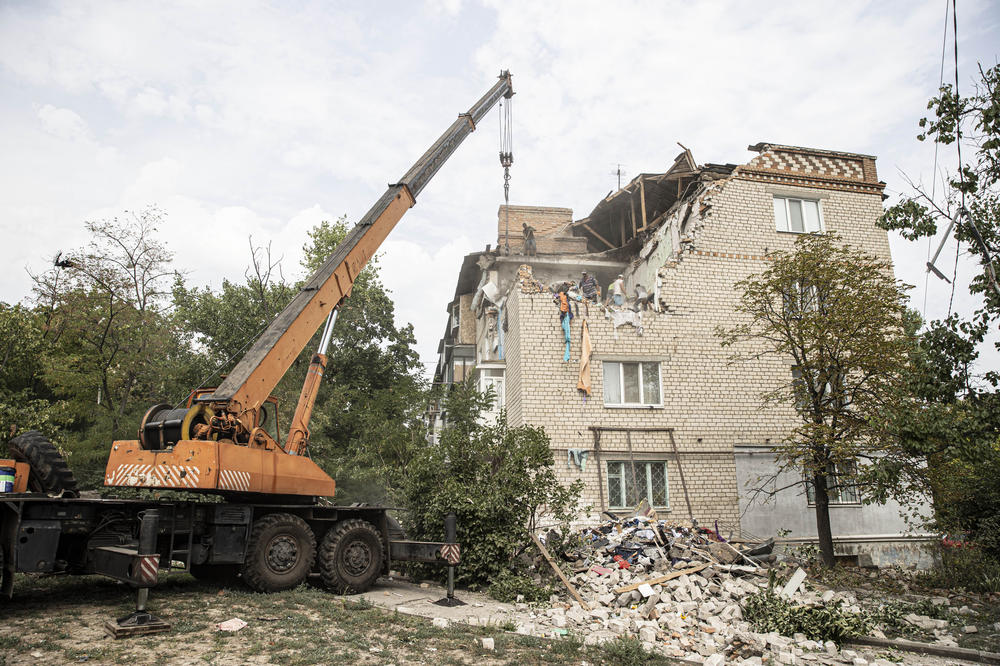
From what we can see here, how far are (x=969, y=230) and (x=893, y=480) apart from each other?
404 centimetres

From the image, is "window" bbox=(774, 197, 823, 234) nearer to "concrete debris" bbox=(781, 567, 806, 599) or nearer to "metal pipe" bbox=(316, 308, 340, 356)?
"concrete debris" bbox=(781, 567, 806, 599)

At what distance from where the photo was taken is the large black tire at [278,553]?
28.4 feet

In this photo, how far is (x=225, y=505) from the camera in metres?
8.62

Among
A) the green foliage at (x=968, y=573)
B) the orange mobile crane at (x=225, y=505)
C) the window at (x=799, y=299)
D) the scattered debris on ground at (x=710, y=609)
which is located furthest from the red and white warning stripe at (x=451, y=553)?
the green foliage at (x=968, y=573)

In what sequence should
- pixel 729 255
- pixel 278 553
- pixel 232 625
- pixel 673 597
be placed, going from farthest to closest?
pixel 729 255 → pixel 673 597 → pixel 278 553 → pixel 232 625

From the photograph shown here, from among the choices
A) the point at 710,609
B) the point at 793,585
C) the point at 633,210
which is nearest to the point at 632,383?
the point at 793,585

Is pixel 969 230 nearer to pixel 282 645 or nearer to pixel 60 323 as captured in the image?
pixel 282 645

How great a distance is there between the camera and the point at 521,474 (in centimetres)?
1145

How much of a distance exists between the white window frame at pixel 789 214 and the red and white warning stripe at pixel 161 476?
16.9 metres

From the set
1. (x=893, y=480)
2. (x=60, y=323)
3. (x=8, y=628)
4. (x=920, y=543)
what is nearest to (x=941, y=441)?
(x=893, y=480)

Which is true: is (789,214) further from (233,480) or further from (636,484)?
(233,480)

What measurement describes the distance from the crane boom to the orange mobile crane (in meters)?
0.02

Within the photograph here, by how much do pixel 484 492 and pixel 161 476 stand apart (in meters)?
5.39

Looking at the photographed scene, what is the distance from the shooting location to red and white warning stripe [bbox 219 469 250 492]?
7.93 m
